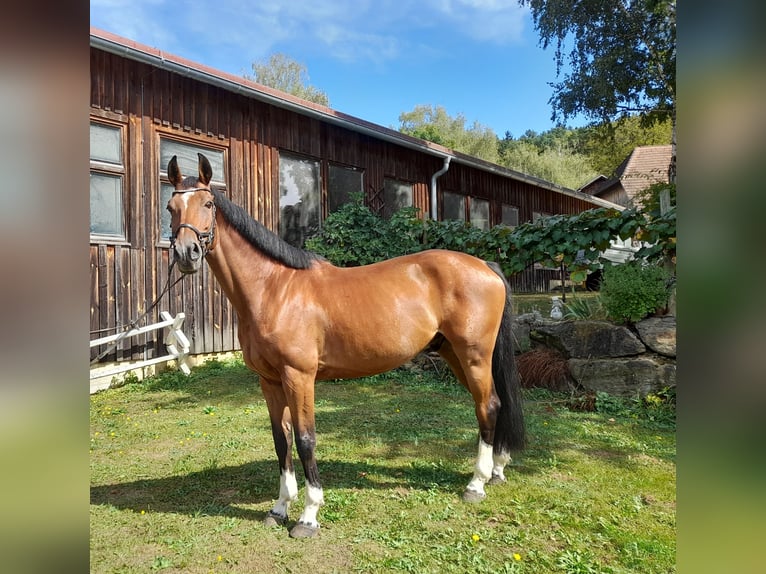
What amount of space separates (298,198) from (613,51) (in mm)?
10757

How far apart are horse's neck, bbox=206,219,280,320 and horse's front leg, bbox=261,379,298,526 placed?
55 centimetres

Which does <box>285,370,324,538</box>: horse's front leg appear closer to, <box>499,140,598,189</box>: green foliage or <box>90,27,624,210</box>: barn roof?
<box>90,27,624,210</box>: barn roof

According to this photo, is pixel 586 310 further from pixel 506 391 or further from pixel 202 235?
pixel 202 235

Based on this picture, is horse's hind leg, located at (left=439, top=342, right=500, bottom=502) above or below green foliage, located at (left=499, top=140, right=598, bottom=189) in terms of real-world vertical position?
below

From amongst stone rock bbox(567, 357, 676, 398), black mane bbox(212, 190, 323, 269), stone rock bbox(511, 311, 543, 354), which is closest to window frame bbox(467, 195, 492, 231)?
stone rock bbox(511, 311, 543, 354)

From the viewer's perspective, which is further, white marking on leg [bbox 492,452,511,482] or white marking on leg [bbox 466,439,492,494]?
white marking on leg [bbox 492,452,511,482]

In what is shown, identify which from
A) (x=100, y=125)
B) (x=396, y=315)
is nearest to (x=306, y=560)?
(x=396, y=315)

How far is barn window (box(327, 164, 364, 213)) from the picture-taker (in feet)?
28.0

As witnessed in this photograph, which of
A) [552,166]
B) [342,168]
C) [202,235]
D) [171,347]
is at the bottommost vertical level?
[171,347]

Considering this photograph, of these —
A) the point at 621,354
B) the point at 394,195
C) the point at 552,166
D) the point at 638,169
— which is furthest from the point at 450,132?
the point at 621,354

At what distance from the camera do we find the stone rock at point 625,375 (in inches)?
190

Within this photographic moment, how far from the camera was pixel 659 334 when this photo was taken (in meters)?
4.84

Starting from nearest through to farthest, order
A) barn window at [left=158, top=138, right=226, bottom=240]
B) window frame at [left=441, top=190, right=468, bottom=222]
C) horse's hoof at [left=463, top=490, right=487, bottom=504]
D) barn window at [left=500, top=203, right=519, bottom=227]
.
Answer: horse's hoof at [left=463, top=490, right=487, bottom=504] < barn window at [left=158, top=138, right=226, bottom=240] < window frame at [left=441, top=190, right=468, bottom=222] < barn window at [left=500, top=203, right=519, bottom=227]
